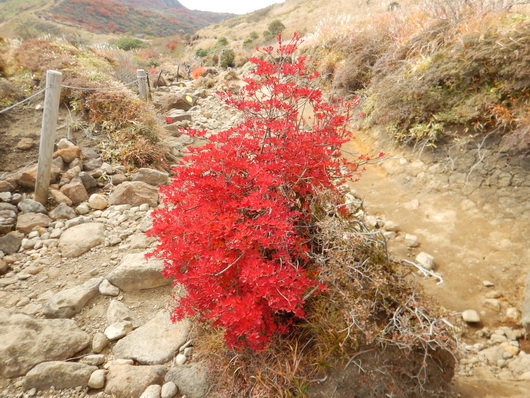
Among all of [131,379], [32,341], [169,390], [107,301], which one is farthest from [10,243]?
[169,390]

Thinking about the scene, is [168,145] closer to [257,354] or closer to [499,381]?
[257,354]

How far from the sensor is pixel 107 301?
317 cm

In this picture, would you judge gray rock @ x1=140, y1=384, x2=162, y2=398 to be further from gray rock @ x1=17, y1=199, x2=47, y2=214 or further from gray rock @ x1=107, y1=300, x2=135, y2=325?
gray rock @ x1=17, y1=199, x2=47, y2=214

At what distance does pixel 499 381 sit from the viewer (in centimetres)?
247

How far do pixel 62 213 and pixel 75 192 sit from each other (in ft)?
1.56

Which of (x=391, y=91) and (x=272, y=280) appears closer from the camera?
(x=272, y=280)

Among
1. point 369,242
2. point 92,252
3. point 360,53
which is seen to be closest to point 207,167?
point 369,242

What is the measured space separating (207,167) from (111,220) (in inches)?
99.8

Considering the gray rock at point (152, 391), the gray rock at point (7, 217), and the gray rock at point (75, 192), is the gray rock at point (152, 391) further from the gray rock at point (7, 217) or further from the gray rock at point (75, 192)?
the gray rock at point (75, 192)

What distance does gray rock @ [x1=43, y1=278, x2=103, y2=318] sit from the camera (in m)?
2.96

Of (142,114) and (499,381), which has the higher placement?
(142,114)

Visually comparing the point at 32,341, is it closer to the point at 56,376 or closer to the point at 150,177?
the point at 56,376

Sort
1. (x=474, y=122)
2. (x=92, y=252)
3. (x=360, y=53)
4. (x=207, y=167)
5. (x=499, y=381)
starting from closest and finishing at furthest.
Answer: (x=499, y=381)
(x=207, y=167)
(x=92, y=252)
(x=474, y=122)
(x=360, y=53)

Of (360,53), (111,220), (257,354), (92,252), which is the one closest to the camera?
(257,354)
